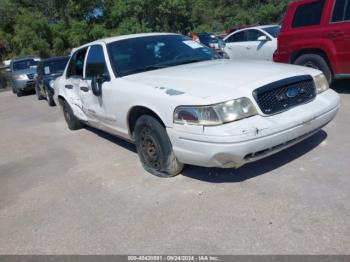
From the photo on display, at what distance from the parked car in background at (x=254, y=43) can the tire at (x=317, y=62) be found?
321 cm

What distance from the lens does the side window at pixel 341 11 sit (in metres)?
6.93

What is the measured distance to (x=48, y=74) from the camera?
1198cm

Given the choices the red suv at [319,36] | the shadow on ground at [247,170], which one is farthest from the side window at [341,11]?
the shadow on ground at [247,170]

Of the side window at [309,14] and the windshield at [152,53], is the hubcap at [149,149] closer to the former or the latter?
the windshield at [152,53]

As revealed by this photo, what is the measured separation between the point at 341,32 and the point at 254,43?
4.72m

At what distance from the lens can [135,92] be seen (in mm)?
4441

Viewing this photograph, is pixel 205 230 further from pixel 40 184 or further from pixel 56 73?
pixel 56 73

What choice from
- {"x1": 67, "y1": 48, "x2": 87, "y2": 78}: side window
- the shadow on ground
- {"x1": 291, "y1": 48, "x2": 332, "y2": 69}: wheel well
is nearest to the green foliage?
{"x1": 67, "y1": 48, "x2": 87, "y2": 78}: side window

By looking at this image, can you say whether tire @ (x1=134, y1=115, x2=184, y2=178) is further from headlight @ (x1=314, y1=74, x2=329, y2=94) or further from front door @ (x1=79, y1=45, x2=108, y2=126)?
headlight @ (x1=314, y1=74, x2=329, y2=94)

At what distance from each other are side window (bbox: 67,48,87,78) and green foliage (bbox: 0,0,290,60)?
28.0m

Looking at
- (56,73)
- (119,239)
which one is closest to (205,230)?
(119,239)

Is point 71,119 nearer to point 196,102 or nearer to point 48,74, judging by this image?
point 196,102

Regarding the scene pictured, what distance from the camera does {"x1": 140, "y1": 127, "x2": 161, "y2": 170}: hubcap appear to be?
433cm

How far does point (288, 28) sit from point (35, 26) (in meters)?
29.8
